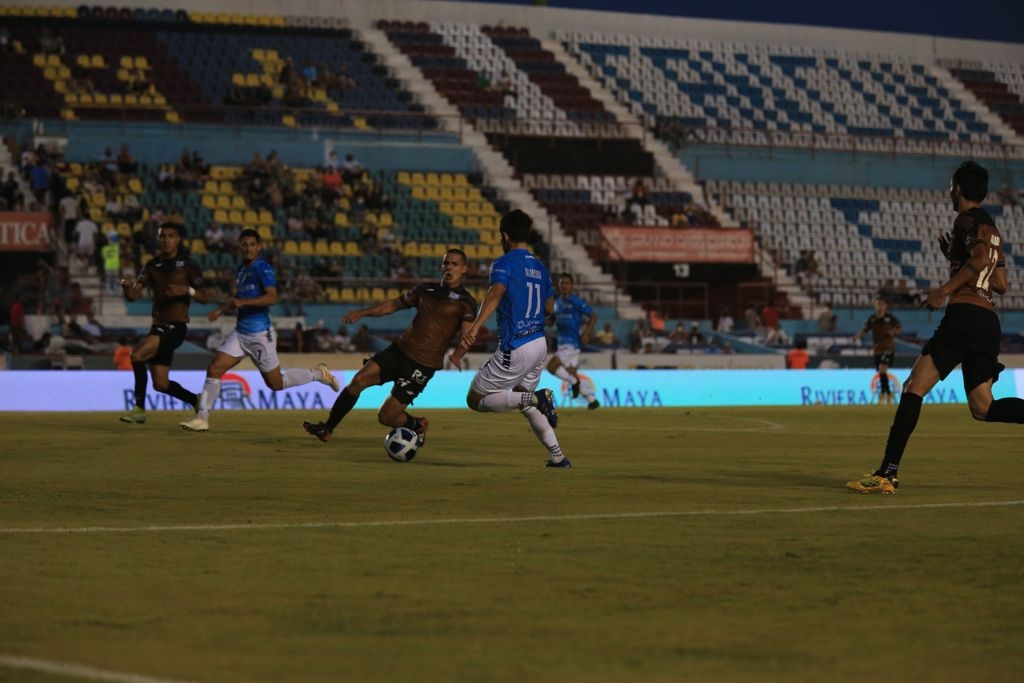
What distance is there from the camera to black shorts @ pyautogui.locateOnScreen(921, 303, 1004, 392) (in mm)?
11414

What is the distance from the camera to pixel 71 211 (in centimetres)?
4075

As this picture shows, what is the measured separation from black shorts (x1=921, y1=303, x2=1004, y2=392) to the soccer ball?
17.2 ft

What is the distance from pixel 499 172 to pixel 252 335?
103 ft

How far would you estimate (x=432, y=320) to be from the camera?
1617 centimetres

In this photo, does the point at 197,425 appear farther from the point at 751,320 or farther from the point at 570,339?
the point at 751,320

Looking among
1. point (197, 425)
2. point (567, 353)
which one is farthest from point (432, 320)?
point (567, 353)

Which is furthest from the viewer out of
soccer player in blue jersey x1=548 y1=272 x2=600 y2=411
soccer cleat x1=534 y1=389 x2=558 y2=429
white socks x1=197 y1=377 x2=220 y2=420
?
soccer player in blue jersey x1=548 y1=272 x2=600 y2=411

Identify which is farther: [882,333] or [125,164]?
[125,164]

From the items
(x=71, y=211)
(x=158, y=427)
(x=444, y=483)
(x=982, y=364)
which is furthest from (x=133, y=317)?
(x=982, y=364)

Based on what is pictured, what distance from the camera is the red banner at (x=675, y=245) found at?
47.5m

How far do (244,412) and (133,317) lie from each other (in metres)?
12.7

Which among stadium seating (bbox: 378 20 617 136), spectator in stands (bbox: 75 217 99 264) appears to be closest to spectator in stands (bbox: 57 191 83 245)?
spectator in stands (bbox: 75 217 99 264)

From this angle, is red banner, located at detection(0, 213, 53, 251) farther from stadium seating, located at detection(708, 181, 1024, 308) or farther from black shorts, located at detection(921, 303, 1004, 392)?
black shorts, located at detection(921, 303, 1004, 392)

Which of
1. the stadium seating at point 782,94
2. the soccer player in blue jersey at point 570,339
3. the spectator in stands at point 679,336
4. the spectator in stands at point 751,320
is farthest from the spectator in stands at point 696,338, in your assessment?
the stadium seating at point 782,94
